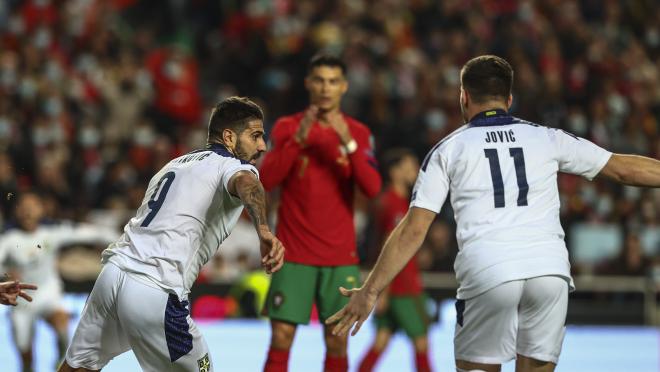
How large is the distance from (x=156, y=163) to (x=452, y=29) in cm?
548

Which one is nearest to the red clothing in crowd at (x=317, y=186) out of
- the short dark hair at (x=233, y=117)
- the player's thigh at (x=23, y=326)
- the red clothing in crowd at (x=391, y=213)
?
the short dark hair at (x=233, y=117)

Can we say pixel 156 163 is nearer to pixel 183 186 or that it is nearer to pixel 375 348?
pixel 375 348

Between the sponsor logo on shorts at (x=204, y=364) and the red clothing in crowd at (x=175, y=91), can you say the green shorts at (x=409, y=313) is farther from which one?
the red clothing in crowd at (x=175, y=91)

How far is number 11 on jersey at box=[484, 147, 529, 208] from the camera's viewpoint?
17.3ft

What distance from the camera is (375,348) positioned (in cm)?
933

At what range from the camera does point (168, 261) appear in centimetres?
543

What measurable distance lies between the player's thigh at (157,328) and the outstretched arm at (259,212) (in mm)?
612

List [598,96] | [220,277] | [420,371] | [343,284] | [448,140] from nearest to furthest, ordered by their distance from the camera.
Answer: [448,140]
[343,284]
[420,371]
[220,277]
[598,96]

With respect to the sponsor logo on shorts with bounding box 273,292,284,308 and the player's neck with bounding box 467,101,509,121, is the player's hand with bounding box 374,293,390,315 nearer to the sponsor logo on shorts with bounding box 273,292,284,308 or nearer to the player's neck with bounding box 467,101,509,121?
the sponsor logo on shorts with bounding box 273,292,284,308

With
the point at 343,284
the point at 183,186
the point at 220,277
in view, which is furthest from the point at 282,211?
the point at 220,277

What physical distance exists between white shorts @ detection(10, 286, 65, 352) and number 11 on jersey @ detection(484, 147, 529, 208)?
5434mm

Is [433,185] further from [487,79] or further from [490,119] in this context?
[487,79]

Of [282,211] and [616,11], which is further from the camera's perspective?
[616,11]

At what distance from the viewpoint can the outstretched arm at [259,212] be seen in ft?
16.2
